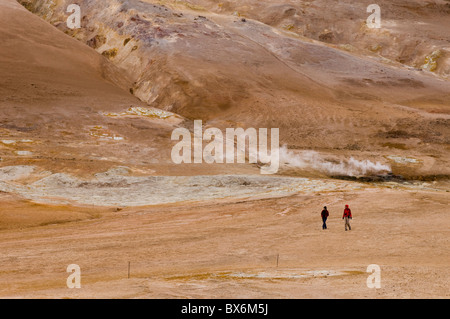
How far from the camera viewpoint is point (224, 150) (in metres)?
43.8

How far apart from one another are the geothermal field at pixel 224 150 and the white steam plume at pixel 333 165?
0.68 ft

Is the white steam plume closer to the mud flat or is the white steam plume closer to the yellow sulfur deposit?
the mud flat

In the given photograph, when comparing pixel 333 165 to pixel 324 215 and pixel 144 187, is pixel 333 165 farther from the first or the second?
pixel 324 215

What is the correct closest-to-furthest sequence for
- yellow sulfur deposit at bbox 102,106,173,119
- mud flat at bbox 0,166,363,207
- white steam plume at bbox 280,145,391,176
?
1. mud flat at bbox 0,166,363,207
2. white steam plume at bbox 280,145,391,176
3. yellow sulfur deposit at bbox 102,106,173,119

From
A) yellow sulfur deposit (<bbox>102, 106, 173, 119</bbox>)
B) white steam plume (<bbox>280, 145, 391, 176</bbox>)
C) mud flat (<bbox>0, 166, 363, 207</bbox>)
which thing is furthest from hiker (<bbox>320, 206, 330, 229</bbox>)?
yellow sulfur deposit (<bbox>102, 106, 173, 119</bbox>)

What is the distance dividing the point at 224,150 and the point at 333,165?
26.7 feet

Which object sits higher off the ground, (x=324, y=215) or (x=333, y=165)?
(x=333, y=165)

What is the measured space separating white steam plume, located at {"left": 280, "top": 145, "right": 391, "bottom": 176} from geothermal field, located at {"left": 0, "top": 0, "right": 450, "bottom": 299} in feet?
0.68

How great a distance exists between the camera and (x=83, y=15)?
71438 mm

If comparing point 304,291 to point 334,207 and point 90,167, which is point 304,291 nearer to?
point 334,207

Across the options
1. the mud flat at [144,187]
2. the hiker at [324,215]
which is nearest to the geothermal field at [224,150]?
the mud flat at [144,187]

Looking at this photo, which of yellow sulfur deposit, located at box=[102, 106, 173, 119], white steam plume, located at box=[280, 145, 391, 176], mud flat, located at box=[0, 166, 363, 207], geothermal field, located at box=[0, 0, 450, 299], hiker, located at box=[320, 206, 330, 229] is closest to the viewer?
geothermal field, located at box=[0, 0, 450, 299]

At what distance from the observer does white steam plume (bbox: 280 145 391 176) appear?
42031 mm

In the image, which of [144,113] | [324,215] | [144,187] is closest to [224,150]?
[144,187]
